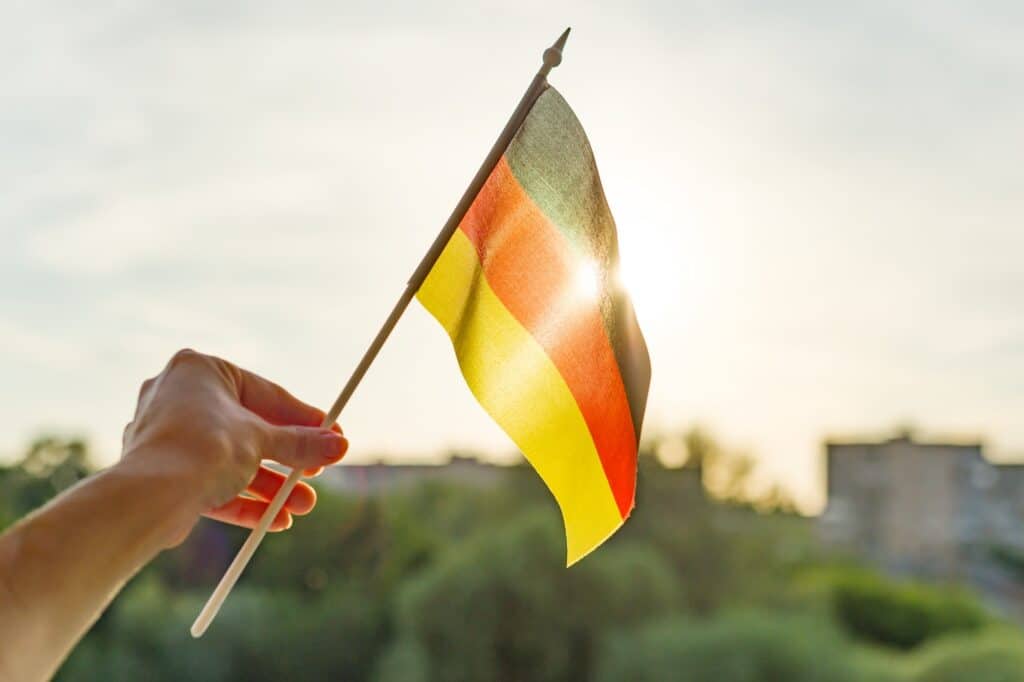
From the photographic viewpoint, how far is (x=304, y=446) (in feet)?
3.24

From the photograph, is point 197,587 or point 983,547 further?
point 983,547

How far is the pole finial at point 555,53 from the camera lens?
1.55 meters

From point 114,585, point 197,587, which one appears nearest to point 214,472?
point 114,585

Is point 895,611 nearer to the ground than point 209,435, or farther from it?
nearer to the ground

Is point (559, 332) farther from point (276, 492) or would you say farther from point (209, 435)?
point (209, 435)

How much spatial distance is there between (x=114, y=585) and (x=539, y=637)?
729 inches

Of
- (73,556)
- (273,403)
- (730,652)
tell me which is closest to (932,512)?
(730,652)

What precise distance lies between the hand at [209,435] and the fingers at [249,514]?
144 mm

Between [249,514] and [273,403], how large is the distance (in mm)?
182

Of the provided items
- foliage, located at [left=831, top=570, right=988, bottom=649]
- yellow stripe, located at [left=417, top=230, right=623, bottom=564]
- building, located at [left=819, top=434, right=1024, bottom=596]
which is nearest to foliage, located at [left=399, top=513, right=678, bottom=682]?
foliage, located at [left=831, top=570, right=988, bottom=649]

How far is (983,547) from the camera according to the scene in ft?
98.9

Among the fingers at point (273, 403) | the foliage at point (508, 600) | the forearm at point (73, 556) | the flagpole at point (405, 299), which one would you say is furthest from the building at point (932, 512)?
the forearm at point (73, 556)

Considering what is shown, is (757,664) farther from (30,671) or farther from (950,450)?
(30,671)

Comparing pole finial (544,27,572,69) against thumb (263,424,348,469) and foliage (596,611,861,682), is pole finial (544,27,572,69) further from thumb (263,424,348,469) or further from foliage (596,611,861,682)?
foliage (596,611,861,682)
